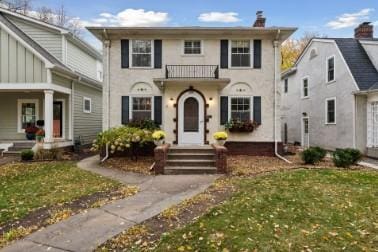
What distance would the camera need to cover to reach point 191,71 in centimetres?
1335

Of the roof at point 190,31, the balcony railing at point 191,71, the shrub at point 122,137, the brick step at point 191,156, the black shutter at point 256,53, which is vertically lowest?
the brick step at point 191,156

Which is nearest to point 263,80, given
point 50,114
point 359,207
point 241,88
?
point 241,88

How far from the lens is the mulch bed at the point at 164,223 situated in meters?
4.49

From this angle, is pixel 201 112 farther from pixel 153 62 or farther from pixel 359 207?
pixel 359 207

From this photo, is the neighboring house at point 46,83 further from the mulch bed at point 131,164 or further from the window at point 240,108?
the window at point 240,108

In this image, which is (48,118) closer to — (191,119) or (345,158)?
(191,119)

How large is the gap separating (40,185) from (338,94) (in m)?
14.4

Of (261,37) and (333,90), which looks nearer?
(261,37)

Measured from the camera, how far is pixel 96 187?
7.95 metres

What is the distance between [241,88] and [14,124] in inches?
440

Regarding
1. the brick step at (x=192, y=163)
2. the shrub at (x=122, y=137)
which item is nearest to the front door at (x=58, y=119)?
the shrub at (x=122, y=137)

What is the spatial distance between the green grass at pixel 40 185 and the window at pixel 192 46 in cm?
660

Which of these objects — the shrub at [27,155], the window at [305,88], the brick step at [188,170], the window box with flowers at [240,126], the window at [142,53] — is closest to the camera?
the brick step at [188,170]

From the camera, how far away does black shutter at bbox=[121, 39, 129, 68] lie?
524 inches
